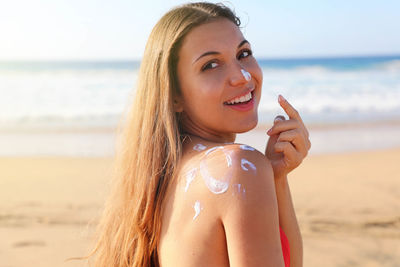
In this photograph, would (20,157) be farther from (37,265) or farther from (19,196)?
(37,265)

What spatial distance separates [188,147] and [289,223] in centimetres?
73

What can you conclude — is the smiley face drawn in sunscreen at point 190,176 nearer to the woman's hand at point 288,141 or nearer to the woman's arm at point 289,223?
the woman's hand at point 288,141

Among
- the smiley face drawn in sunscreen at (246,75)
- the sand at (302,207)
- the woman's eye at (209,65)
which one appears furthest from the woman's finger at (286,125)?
the sand at (302,207)

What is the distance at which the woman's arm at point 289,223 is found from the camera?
2.18m

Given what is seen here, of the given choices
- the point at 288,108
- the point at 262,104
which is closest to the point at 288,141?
→ the point at 288,108

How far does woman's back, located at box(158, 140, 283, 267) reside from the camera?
1415 millimetres

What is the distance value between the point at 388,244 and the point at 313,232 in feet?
2.59

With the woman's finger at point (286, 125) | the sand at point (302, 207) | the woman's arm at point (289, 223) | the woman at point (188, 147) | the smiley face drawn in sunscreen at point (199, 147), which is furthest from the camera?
the sand at point (302, 207)

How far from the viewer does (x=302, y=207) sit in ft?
19.9

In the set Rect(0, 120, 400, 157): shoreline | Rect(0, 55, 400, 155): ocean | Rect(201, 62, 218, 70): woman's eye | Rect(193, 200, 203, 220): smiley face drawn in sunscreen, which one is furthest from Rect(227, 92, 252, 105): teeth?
Rect(0, 120, 400, 157): shoreline

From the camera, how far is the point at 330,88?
22.7m

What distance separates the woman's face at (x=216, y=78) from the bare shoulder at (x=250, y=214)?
45cm

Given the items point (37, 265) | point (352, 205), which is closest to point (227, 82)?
point (37, 265)

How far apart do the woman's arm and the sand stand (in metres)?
1.76
